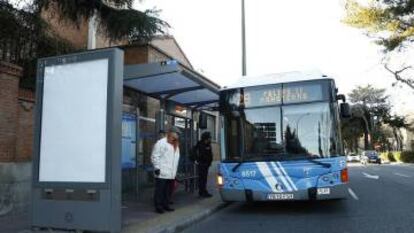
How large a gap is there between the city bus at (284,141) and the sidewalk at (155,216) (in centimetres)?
103

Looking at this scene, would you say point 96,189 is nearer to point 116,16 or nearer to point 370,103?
point 116,16

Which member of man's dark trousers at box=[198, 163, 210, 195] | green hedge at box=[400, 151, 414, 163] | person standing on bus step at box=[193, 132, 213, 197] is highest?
green hedge at box=[400, 151, 414, 163]

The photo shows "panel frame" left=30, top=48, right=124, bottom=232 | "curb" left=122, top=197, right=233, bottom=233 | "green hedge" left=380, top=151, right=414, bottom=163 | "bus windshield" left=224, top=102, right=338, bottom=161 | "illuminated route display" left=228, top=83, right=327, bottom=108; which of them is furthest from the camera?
"green hedge" left=380, top=151, right=414, bottom=163

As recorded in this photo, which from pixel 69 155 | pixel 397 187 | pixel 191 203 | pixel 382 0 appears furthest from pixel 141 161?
pixel 382 0

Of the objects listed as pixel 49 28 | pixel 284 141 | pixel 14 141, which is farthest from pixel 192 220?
pixel 49 28

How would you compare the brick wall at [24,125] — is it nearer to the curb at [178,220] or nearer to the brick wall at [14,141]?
the brick wall at [14,141]

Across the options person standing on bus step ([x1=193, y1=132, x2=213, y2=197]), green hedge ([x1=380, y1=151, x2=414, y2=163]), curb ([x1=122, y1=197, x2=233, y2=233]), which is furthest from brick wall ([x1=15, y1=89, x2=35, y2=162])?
green hedge ([x1=380, y1=151, x2=414, y2=163])

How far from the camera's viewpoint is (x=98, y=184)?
795cm

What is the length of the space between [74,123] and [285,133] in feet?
15.4

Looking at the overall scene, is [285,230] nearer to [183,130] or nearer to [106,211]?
[106,211]

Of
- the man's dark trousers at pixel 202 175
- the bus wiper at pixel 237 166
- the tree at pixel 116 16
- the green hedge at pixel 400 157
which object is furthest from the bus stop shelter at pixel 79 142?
the green hedge at pixel 400 157

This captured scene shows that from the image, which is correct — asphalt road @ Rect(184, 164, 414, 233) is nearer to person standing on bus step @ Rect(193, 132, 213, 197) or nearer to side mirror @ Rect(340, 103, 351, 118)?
person standing on bus step @ Rect(193, 132, 213, 197)

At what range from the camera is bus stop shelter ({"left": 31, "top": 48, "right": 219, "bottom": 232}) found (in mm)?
7941

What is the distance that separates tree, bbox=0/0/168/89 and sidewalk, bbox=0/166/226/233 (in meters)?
3.73
